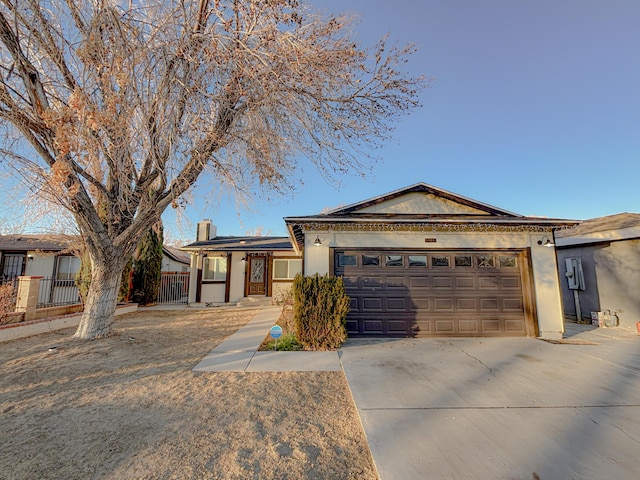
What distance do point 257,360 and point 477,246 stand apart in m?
6.28

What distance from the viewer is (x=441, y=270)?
7.52 metres

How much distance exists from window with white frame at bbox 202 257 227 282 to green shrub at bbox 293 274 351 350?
10340 mm

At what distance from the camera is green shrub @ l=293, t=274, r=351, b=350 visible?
6.37 metres

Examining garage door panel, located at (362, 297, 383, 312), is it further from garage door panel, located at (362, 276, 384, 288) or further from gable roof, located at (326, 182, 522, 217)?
gable roof, located at (326, 182, 522, 217)

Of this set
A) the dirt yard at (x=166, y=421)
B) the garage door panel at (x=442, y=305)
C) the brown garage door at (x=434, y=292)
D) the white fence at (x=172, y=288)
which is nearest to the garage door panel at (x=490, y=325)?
the brown garage door at (x=434, y=292)

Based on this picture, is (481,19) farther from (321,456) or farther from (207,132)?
(321,456)

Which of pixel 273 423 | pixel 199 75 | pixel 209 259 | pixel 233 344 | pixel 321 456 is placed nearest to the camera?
pixel 321 456

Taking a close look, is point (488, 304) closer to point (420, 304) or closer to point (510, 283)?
point (510, 283)

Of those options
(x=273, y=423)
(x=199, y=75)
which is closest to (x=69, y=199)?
(x=199, y=75)

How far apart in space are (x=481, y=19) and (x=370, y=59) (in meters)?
4.64

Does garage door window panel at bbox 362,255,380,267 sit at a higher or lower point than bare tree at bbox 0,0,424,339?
lower

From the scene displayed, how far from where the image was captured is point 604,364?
5.24m

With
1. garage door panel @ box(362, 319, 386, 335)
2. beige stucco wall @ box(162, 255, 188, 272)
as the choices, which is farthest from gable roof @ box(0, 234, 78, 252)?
garage door panel @ box(362, 319, 386, 335)

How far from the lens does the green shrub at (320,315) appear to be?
6367 millimetres
